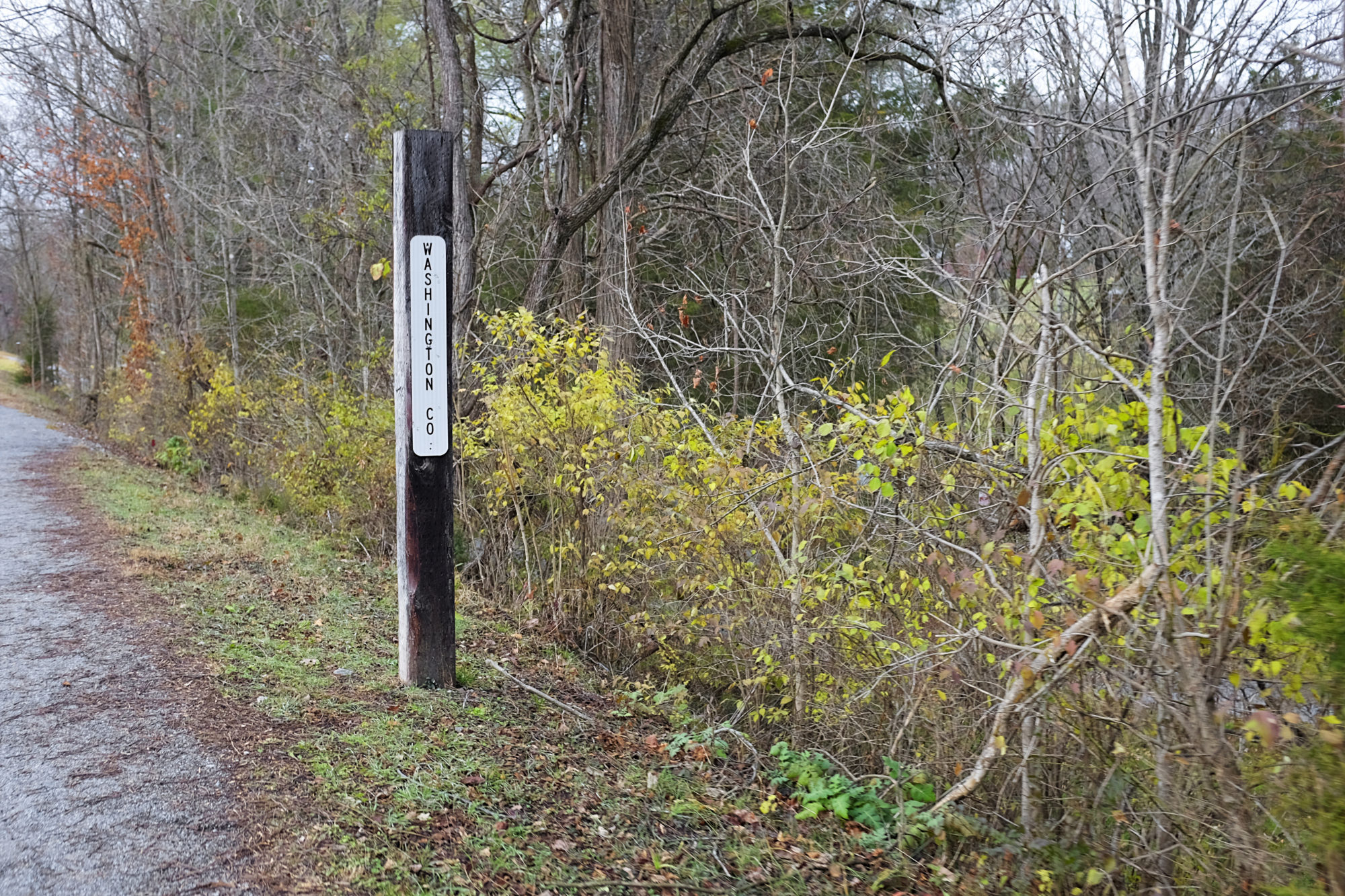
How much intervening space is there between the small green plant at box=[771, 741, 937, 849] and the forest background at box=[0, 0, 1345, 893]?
0.15 ft

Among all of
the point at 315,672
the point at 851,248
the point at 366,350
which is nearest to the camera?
the point at 315,672

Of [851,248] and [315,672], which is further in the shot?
[851,248]

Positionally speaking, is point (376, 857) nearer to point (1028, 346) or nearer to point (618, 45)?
point (1028, 346)

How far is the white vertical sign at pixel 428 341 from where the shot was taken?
4879 mm

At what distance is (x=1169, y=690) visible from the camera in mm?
3311

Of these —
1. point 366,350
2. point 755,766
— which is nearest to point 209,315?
point 366,350

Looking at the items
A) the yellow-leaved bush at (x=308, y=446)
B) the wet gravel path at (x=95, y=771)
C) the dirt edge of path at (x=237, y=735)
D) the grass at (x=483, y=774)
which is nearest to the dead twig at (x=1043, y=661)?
the grass at (x=483, y=774)

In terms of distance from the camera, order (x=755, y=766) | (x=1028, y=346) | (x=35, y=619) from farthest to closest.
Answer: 1. (x=35, y=619)
2. (x=755, y=766)
3. (x=1028, y=346)

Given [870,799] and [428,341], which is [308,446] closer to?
[428,341]

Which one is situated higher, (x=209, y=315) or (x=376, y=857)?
(x=209, y=315)

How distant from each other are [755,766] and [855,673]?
2.28ft

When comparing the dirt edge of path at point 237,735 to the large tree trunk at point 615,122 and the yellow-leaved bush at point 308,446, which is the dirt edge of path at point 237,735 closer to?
the yellow-leaved bush at point 308,446

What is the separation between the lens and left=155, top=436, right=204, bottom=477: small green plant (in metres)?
14.1

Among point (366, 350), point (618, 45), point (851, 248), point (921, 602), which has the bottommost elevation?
point (921, 602)
